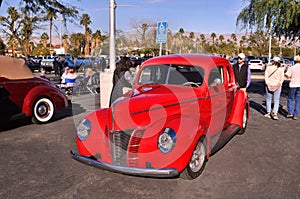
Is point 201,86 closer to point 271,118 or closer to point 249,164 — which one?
point 249,164

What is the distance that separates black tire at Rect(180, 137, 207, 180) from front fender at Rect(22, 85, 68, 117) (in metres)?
4.63

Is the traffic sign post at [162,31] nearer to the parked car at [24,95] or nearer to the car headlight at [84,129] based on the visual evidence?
the parked car at [24,95]

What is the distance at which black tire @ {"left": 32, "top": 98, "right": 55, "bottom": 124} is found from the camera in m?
7.34

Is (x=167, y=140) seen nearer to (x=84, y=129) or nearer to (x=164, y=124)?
(x=164, y=124)

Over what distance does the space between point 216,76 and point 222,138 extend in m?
1.15

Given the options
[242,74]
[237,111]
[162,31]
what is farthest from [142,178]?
[162,31]

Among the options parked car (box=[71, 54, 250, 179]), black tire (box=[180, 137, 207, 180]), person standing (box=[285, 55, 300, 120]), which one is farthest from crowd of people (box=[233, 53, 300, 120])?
black tire (box=[180, 137, 207, 180])

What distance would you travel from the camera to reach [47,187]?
12.9 feet

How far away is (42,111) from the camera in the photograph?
750 cm

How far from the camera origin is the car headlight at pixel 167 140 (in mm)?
3615

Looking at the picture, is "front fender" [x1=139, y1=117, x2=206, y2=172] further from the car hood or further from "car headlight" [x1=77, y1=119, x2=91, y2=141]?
"car headlight" [x1=77, y1=119, x2=91, y2=141]

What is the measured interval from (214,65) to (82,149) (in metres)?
2.79

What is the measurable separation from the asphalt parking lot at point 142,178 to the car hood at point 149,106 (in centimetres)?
88

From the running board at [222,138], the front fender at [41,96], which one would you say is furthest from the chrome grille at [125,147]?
the front fender at [41,96]
